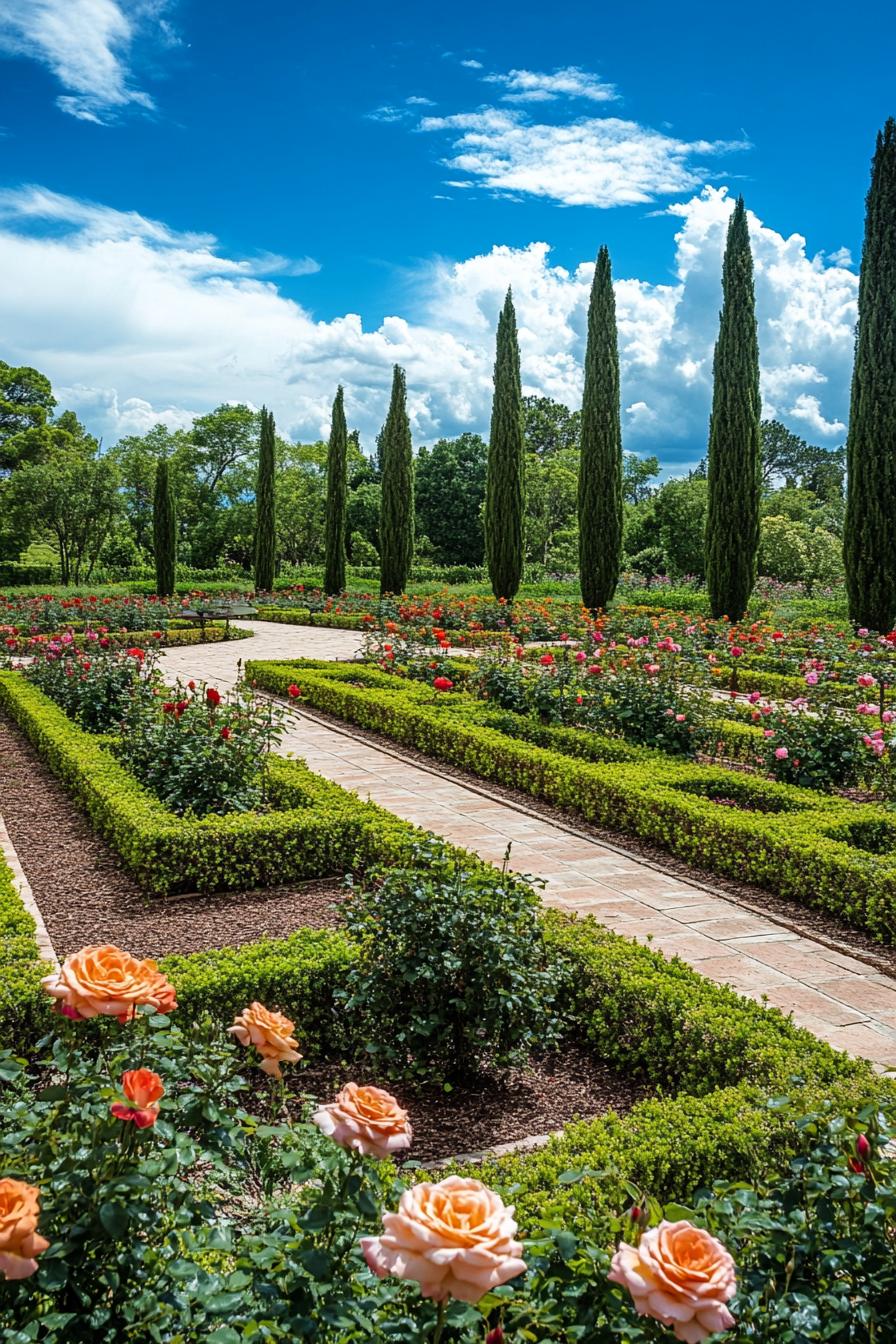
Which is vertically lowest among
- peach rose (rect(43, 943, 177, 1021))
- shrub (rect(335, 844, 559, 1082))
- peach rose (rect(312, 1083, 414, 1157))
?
shrub (rect(335, 844, 559, 1082))

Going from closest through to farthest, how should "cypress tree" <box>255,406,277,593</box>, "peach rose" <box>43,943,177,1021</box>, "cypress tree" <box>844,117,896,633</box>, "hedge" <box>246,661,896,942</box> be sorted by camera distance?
"peach rose" <box>43,943,177,1021</box>, "hedge" <box>246,661,896,942</box>, "cypress tree" <box>844,117,896,633</box>, "cypress tree" <box>255,406,277,593</box>

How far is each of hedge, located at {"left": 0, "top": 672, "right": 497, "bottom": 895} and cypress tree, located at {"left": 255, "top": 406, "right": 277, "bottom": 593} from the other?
22175 millimetres

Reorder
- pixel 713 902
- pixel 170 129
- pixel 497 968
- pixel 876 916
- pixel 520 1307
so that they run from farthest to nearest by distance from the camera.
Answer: pixel 170 129
pixel 713 902
pixel 876 916
pixel 497 968
pixel 520 1307

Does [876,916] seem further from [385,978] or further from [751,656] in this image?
[751,656]

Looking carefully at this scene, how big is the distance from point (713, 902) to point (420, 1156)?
253 cm

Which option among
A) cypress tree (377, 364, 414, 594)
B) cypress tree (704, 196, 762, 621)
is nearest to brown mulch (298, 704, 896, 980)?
cypress tree (704, 196, 762, 621)

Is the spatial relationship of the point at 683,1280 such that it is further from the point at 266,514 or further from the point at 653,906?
the point at 266,514

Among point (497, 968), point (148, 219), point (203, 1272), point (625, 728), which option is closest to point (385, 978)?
point (497, 968)

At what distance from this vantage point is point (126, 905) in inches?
192

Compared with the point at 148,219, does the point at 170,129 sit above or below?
above

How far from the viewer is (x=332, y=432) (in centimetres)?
2691

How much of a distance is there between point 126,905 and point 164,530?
21106 millimetres

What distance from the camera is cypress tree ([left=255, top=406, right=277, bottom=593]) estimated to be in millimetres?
27906

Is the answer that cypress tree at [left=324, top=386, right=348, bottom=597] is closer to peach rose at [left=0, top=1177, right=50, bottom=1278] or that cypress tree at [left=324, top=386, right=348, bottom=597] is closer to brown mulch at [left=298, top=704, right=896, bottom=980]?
brown mulch at [left=298, top=704, right=896, bottom=980]
